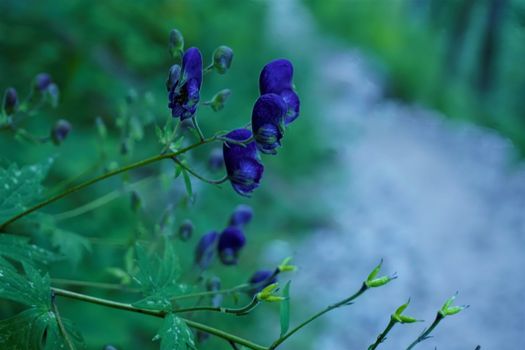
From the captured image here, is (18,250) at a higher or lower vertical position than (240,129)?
lower

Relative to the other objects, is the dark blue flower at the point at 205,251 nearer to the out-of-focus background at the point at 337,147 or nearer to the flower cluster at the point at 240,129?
the out-of-focus background at the point at 337,147

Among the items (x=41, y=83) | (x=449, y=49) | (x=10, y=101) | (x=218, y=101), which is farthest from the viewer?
(x=449, y=49)

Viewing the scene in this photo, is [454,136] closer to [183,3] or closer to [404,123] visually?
[404,123]

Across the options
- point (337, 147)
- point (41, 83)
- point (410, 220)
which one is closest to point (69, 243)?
point (41, 83)

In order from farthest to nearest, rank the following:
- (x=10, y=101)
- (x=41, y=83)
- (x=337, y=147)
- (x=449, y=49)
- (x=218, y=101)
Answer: (x=449, y=49) → (x=337, y=147) → (x=41, y=83) → (x=10, y=101) → (x=218, y=101)

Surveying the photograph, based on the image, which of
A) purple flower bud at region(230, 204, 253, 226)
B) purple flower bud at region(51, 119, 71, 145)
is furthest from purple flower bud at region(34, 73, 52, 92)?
purple flower bud at region(230, 204, 253, 226)

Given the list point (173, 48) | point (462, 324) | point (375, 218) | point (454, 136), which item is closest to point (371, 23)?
point (454, 136)

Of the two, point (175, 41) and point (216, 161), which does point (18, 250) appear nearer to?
point (175, 41)
